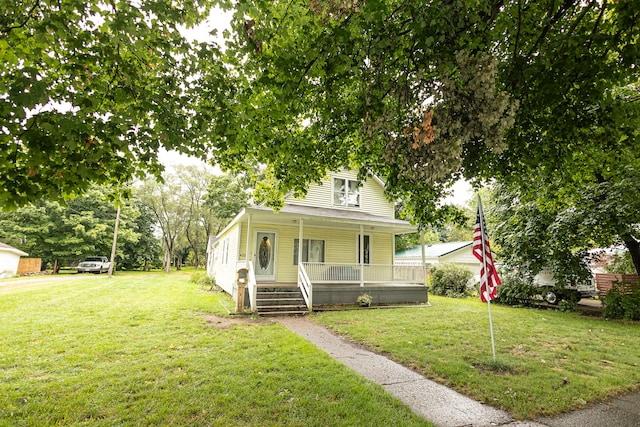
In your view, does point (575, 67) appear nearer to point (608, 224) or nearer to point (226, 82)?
point (226, 82)

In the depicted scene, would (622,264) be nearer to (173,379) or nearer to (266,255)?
(266,255)

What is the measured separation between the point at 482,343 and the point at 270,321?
18.5ft

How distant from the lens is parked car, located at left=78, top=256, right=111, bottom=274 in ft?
88.8

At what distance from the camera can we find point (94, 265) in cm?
2744

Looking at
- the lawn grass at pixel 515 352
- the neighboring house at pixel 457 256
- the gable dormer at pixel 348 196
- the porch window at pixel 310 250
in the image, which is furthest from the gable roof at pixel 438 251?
the lawn grass at pixel 515 352

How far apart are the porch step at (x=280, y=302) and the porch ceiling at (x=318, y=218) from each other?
113 inches

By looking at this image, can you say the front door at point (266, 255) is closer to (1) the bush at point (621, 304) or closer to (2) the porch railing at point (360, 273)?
(2) the porch railing at point (360, 273)

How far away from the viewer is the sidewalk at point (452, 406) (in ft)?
11.7

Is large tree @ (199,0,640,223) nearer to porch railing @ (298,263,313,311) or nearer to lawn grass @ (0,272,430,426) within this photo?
lawn grass @ (0,272,430,426)

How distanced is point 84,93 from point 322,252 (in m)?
11.5

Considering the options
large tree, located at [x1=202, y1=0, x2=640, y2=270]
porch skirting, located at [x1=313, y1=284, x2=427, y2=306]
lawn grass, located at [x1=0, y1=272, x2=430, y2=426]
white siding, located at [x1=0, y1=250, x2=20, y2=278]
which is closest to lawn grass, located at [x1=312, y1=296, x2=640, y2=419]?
porch skirting, located at [x1=313, y1=284, x2=427, y2=306]

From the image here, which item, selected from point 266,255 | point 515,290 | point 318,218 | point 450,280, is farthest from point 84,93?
point 450,280

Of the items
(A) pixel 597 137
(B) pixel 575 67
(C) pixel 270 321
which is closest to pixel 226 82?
(B) pixel 575 67

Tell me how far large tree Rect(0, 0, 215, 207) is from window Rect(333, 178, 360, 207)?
432 inches
